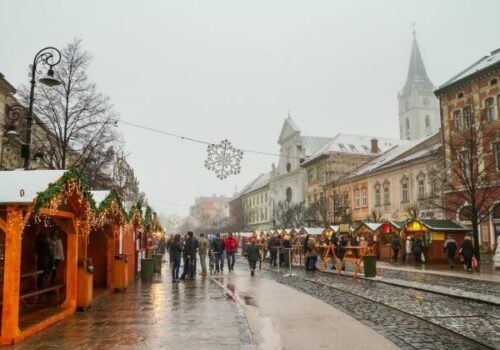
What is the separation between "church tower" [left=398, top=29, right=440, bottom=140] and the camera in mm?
106062

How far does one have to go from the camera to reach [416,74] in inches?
4294

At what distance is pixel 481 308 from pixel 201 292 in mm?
7680

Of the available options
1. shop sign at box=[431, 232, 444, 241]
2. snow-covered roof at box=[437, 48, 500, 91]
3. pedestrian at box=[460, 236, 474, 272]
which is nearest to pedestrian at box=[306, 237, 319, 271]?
Result: pedestrian at box=[460, 236, 474, 272]

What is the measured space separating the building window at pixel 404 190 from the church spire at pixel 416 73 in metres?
67.5

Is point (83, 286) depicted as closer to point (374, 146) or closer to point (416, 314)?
point (416, 314)

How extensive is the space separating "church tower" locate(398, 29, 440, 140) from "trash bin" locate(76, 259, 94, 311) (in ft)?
330

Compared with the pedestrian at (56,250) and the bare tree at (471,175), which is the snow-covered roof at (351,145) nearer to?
the bare tree at (471,175)

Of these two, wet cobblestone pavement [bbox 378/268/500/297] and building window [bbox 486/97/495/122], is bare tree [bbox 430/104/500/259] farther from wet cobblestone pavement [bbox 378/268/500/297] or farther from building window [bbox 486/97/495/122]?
wet cobblestone pavement [bbox 378/268/500/297]

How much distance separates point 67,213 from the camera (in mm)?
10914

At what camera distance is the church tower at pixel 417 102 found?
106 metres

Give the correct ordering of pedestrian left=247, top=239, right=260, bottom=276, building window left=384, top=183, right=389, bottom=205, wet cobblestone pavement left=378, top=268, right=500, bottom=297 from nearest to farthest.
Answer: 1. wet cobblestone pavement left=378, top=268, right=500, bottom=297
2. pedestrian left=247, top=239, right=260, bottom=276
3. building window left=384, top=183, right=389, bottom=205

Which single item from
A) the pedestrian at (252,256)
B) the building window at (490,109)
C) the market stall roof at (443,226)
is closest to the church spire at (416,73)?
the building window at (490,109)

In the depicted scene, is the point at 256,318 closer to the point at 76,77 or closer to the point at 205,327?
the point at 205,327

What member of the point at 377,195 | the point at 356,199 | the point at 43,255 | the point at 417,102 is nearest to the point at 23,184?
the point at 43,255
